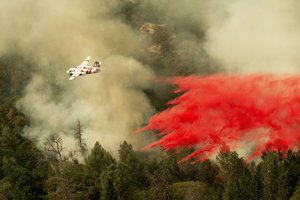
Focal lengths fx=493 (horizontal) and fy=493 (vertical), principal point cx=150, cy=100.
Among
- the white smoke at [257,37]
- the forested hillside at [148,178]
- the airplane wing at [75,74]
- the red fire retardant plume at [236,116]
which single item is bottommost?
the forested hillside at [148,178]

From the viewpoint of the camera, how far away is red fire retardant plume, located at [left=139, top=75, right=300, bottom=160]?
3752 inches

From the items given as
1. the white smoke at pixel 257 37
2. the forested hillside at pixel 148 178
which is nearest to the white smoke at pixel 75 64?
the white smoke at pixel 257 37

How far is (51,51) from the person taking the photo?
151 m

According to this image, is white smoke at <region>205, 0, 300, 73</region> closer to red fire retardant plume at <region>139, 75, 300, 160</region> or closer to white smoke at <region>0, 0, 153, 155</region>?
white smoke at <region>0, 0, 153, 155</region>

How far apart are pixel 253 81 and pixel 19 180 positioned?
4897 cm

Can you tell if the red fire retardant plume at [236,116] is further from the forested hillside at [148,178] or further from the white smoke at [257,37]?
the white smoke at [257,37]

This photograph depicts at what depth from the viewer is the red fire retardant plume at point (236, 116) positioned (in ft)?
313

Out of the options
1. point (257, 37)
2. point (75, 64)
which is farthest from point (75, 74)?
point (257, 37)

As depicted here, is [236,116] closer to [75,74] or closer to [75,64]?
[75,74]

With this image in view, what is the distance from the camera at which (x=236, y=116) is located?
351ft

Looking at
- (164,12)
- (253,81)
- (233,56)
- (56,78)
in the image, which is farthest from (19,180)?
(164,12)

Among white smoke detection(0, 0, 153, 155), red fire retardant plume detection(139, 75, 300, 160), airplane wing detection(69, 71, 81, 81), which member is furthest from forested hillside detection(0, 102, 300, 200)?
white smoke detection(0, 0, 153, 155)

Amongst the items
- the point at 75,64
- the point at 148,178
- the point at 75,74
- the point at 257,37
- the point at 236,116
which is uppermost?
the point at 75,64

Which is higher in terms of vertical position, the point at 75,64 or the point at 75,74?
the point at 75,64
